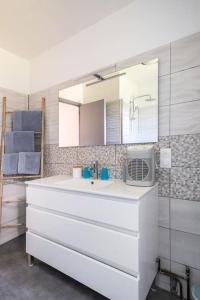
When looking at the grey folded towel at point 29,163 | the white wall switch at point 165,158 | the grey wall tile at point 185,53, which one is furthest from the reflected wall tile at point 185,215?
the grey folded towel at point 29,163

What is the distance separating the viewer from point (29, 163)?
196 centimetres

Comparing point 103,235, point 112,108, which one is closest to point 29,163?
point 112,108

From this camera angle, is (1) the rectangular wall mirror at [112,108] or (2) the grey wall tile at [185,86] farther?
(1) the rectangular wall mirror at [112,108]

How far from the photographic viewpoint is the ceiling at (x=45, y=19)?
147 cm

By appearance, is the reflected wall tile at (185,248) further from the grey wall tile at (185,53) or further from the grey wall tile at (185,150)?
the grey wall tile at (185,53)

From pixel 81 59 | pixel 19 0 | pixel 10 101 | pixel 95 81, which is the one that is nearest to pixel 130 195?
pixel 95 81

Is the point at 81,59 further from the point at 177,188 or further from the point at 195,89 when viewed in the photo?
the point at 177,188

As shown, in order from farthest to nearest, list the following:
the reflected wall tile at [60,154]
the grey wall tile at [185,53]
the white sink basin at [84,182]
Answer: the reflected wall tile at [60,154] < the white sink basin at [84,182] < the grey wall tile at [185,53]

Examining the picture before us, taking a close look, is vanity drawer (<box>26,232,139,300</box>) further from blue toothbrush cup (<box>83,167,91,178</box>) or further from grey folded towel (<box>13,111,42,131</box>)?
grey folded towel (<box>13,111,42,131</box>)

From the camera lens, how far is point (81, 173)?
1709mm

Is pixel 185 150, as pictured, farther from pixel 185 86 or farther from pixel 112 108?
pixel 112 108

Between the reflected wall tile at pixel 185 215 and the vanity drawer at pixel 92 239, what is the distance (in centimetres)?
43

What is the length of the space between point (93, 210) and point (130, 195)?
0.30 m

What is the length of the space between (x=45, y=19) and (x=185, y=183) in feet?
6.19
